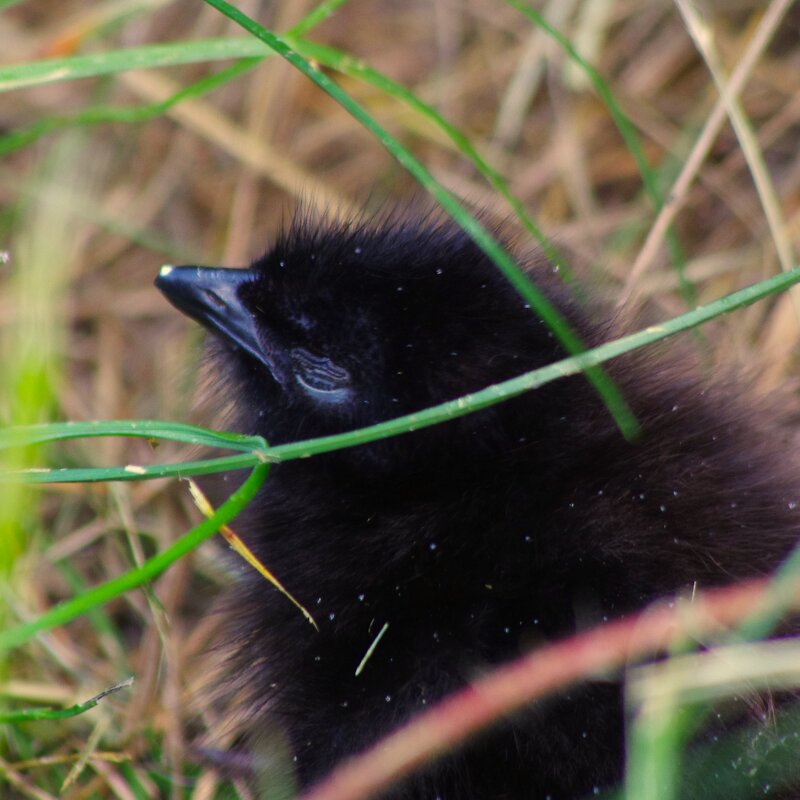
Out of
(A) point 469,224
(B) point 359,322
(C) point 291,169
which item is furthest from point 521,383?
(C) point 291,169

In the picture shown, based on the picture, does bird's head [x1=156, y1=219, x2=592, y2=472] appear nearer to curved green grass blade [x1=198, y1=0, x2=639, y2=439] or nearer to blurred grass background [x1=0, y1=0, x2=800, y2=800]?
curved green grass blade [x1=198, y1=0, x2=639, y2=439]

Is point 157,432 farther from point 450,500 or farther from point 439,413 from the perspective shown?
point 450,500

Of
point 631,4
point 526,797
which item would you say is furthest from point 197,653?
point 631,4

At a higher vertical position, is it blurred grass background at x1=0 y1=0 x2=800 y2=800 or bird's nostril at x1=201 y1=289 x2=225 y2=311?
bird's nostril at x1=201 y1=289 x2=225 y2=311

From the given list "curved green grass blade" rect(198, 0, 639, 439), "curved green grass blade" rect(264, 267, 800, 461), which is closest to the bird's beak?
"curved green grass blade" rect(198, 0, 639, 439)

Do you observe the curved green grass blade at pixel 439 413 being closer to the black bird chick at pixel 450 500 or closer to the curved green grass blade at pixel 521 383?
the curved green grass blade at pixel 521 383
